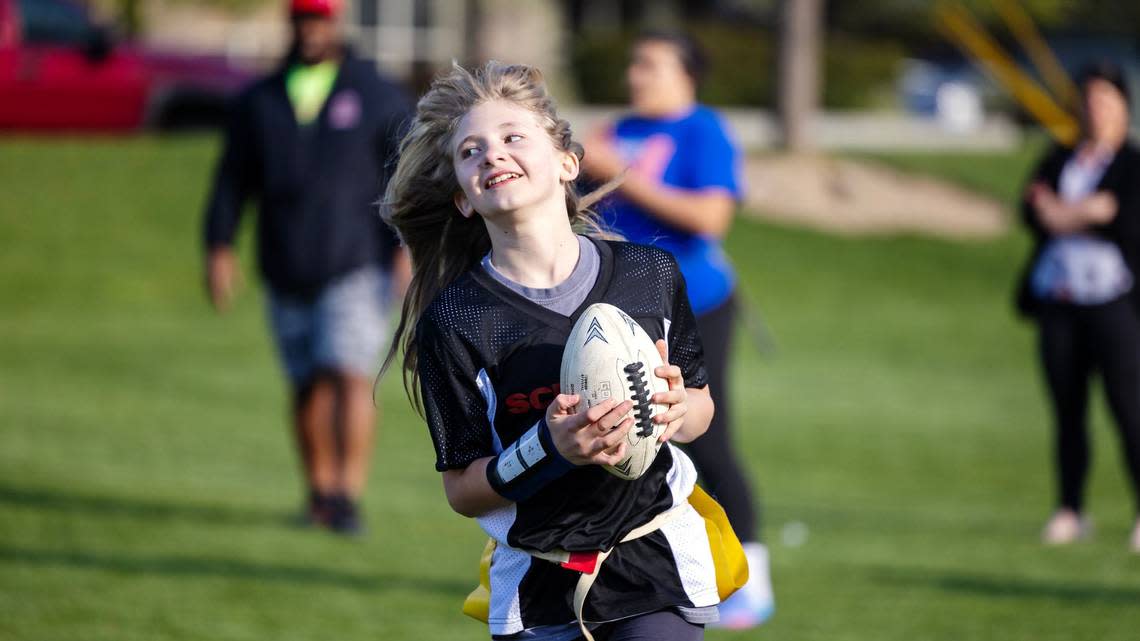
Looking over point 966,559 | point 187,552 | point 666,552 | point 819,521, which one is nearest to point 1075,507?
point 966,559

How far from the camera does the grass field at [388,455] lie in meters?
6.16

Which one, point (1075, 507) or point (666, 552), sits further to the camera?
point (1075, 507)

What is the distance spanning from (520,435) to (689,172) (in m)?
2.83

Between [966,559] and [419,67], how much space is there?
2905cm

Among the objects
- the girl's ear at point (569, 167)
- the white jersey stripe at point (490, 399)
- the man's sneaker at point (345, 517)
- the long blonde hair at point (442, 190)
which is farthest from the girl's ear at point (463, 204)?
the man's sneaker at point (345, 517)

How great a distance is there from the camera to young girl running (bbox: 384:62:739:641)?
3283 millimetres

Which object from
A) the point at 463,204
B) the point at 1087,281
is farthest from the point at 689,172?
the point at 463,204

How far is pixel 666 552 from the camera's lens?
132 inches

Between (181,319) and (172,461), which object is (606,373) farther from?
(181,319)

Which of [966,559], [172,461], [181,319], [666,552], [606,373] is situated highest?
[606,373]

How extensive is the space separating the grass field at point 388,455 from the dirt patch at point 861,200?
564mm

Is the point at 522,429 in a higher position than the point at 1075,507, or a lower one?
higher

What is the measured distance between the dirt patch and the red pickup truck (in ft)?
23.6

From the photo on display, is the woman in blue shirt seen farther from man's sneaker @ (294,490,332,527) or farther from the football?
the football
